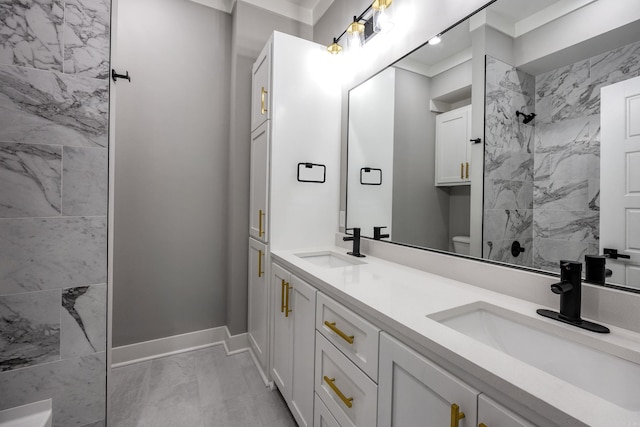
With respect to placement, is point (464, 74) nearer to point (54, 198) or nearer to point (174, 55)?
point (54, 198)

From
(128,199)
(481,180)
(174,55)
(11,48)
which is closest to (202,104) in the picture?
(174,55)

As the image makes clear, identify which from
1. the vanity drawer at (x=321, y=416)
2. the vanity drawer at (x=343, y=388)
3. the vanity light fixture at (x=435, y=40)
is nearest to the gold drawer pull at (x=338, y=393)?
the vanity drawer at (x=343, y=388)

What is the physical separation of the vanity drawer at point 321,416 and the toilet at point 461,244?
88 centimetres

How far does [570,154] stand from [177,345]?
2754 millimetres

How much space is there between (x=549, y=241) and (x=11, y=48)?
7.15ft

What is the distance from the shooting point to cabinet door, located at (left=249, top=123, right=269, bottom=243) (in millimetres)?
1937

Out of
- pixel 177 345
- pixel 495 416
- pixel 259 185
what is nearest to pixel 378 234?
pixel 259 185

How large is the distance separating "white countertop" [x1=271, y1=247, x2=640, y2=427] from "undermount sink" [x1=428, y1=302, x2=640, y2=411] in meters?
0.02

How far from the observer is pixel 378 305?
913 mm

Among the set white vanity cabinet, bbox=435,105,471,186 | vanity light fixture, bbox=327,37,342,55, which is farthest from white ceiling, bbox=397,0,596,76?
vanity light fixture, bbox=327,37,342,55

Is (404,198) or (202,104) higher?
(202,104)

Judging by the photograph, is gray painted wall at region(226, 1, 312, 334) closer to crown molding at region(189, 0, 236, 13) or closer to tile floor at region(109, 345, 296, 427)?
crown molding at region(189, 0, 236, 13)

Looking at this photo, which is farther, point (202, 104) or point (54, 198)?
point (202, 104)

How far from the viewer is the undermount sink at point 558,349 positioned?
25.8 inches
